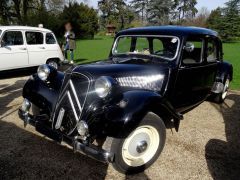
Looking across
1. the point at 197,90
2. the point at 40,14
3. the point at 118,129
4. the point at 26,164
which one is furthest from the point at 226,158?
the point at 40,14

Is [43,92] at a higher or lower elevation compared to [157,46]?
lower

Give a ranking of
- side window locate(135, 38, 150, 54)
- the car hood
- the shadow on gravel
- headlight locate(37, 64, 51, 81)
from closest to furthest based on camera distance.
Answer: the shadow on gravel
the car hood
headlight locate(37, 64, 51, 81)
side window locate(135, 38, 150, 54)

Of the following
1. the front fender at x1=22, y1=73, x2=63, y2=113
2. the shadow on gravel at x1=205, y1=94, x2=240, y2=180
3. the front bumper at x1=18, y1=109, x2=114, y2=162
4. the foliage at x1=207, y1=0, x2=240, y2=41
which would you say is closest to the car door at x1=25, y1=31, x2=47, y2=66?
the front fender at x1=22, y1=73, x2=63, y2=113

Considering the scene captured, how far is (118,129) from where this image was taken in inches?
120

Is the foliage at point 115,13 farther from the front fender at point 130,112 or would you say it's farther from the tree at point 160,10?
the front fender at point 130,112

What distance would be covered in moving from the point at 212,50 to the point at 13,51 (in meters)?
6.59

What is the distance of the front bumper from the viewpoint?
2957 mm

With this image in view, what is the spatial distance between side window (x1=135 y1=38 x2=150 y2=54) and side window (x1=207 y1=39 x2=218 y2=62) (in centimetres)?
127

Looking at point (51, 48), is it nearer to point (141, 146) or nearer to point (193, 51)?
point (193, 51)

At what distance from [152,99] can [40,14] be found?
30246 mm

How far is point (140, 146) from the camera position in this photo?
11.4 feet

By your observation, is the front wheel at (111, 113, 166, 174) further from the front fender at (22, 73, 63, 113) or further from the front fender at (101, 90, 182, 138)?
the front fender at (22, 73, 63, 113)

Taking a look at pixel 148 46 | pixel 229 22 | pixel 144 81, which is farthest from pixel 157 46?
pixel 229 22

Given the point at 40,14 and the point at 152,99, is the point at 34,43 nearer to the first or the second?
the point at 152,99
